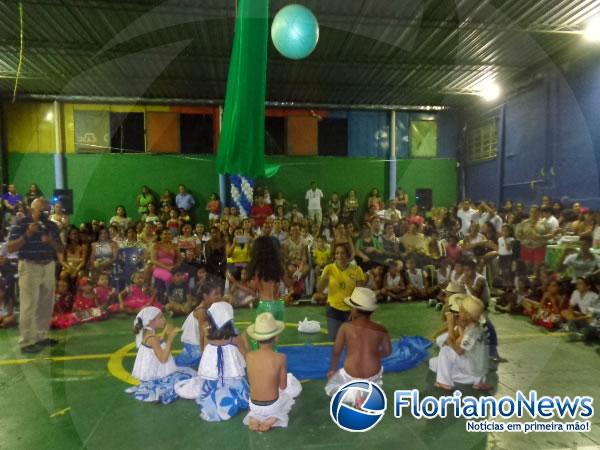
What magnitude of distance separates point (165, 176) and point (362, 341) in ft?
36.8

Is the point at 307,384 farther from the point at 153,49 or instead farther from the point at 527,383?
the point at 153,49

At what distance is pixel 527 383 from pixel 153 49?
9.23 metres

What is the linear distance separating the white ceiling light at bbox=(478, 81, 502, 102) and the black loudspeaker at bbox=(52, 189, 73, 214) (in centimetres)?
1275

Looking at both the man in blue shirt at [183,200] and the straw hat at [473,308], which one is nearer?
the straw hat at [473,308]

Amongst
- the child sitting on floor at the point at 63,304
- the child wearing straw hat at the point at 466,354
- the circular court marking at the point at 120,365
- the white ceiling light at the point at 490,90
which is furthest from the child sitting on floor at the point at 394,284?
the white ceiling light at the point at 490,90

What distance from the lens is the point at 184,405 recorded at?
3.70 meters

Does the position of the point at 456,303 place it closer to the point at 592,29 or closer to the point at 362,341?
the point at 362,341

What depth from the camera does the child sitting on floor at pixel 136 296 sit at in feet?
23.2

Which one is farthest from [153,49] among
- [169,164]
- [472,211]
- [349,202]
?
[472,211]

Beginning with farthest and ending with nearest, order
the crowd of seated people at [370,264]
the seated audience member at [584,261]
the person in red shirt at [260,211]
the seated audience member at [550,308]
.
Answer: the person in red shirt at [260,211], the seated audience member at [584,261], the crowd of seated people at [370,264], the seated audience member at [550,308]

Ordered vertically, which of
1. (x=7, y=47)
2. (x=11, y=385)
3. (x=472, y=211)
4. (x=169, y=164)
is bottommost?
(x=11, y=385)

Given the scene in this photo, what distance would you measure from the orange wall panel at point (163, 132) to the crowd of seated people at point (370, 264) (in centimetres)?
416

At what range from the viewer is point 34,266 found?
5188mm

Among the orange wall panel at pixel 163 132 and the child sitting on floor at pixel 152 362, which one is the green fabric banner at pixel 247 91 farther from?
the orange wall panel at pixel 163 132
